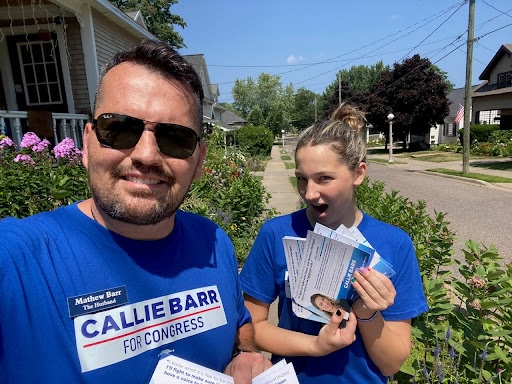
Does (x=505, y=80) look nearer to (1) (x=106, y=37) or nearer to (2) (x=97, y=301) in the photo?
(1) (x=106, y=37)

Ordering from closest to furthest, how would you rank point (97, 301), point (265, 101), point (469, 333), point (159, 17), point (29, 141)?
point (97, 301)
point (469, 333)
point (29, 141)
point (159, 17)
point (265, 101)

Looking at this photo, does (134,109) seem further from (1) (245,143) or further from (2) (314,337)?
(1) (245,143)

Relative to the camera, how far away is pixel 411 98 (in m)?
32.6

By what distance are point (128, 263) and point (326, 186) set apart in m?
0.88

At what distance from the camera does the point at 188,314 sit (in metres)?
1.23

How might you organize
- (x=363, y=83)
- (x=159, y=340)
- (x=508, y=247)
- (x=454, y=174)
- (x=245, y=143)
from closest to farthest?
(x=159, y=340)
(x=508, y=247)
(x=454, y=174)
(x=245, y=143)
(x=363, y=83)

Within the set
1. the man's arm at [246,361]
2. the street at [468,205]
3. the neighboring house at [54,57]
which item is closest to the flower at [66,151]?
the neighboring house at [54,57]

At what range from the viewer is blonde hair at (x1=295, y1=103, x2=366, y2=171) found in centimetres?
164

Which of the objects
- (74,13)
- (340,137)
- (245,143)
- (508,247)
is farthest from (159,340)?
(245,143)

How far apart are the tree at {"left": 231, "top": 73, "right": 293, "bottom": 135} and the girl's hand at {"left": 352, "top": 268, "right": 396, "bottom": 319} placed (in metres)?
61.9

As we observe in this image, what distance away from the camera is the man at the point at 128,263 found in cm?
97

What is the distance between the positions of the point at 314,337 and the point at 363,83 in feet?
314

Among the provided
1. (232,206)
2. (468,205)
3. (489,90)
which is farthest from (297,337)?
(489,90)

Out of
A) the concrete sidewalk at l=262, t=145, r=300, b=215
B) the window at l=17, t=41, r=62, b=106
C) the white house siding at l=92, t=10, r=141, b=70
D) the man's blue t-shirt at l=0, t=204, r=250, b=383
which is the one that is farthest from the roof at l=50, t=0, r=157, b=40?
the man's blue t-shirt at l=0, t=204, r=250, b=383
